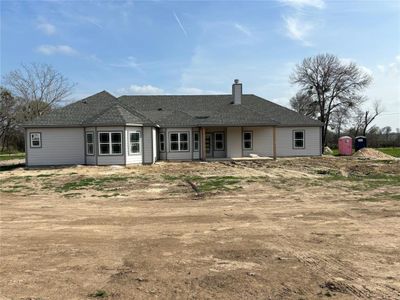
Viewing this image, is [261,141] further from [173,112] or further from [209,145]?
[173,112]

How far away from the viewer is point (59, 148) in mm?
26047

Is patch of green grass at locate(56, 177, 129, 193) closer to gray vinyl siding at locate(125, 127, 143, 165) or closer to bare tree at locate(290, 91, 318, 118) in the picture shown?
gray vinyl siding at locate(125, 127, 143, 165)

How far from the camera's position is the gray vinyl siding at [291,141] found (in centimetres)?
3241

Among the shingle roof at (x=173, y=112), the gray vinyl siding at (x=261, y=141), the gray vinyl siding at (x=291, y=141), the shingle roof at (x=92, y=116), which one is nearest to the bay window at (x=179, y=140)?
the shingle roof at (x=173, y=112)

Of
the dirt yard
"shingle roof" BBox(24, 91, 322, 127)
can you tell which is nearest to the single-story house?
"shingle roof" BBox(24, 91, 322, 127)

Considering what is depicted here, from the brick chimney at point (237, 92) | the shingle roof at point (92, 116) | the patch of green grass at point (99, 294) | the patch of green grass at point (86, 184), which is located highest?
the brick chimney at point (237, 92)

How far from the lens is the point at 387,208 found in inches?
392

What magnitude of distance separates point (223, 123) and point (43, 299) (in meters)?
25.7

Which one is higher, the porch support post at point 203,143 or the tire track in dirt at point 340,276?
the porch support post at point 203,143

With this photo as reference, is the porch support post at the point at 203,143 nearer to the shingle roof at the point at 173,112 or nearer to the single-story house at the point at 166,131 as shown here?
the single-story house at the point at 166,131

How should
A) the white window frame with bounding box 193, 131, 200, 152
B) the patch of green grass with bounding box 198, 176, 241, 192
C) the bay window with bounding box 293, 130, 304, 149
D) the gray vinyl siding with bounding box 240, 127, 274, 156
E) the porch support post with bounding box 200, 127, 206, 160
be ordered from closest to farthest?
the patch of green grass with bounding box 198, 176, 241, 192 < the porch support post with bounding box 200, 127, 206, 160 < the white window frame with bounding box 193, 131, 200, 152 < the gray vinyl siding with bounding box 240, 127, 274, 156 < the bay window with bounding box 293, 130, 304, 149

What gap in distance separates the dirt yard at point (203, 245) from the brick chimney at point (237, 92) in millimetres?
21844

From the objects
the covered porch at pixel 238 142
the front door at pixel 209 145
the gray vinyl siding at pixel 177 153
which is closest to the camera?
the gray vinyl siding at pixel 177 153

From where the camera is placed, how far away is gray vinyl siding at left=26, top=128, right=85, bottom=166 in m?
25.9
